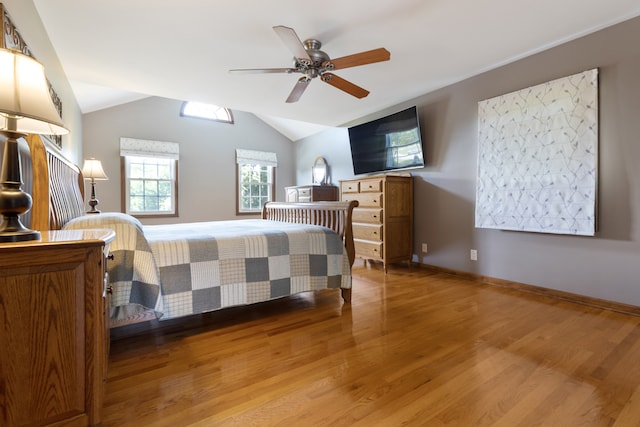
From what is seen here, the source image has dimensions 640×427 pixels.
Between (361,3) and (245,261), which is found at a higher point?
(361,3)

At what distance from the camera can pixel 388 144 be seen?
427 cm

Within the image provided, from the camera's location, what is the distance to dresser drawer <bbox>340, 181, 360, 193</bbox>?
4164mm

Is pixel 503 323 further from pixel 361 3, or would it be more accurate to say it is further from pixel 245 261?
pixel 361 3

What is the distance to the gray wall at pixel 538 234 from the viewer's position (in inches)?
93.1

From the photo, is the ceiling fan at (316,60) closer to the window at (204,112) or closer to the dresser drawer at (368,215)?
the dresser drawer at (368,215)

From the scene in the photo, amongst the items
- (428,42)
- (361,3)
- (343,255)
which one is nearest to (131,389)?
Result: (343,255)

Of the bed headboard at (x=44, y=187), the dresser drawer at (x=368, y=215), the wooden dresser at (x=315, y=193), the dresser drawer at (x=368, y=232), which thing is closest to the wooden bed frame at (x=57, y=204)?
the bed headboard at (x=44, y=187)

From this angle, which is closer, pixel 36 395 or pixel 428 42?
pixel 36 395

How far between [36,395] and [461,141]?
12.8ft

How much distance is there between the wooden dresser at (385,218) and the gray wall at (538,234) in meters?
0.17

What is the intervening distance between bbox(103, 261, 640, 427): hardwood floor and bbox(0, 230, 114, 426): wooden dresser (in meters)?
0.28

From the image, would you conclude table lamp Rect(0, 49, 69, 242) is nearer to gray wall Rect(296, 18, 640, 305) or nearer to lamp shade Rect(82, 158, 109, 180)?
lamp shade Rect(82, 158, 109, 180)

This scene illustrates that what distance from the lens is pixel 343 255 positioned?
259cm

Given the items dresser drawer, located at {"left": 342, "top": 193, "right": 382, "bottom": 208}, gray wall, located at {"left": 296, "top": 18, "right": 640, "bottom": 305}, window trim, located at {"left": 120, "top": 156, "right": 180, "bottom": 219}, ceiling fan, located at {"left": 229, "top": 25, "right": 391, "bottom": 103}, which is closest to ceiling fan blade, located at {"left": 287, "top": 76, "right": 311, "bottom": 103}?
ceiling fan, located at {"left": 229, "top": 25, "right": 391, "bottom": 103}
